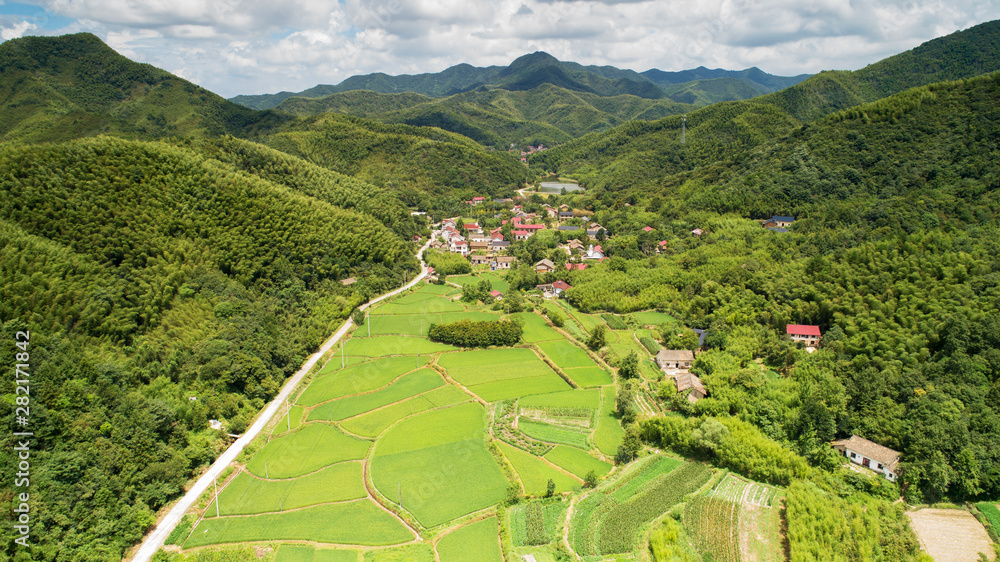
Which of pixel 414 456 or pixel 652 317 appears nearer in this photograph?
pixel 414 456

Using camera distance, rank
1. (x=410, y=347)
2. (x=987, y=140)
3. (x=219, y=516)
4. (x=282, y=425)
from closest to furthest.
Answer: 1. (x=219, y=516)
2. (x=282, y=425)
3. (x=410, y=347)
4. (x=987, y=140)

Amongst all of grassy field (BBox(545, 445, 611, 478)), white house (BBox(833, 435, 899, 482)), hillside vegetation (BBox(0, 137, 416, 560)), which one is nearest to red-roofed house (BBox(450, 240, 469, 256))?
hillside vegetation (BBox(0, 137, 416, 560))

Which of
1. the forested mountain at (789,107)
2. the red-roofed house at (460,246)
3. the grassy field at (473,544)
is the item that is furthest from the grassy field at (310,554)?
the forested mountain at (789,107)

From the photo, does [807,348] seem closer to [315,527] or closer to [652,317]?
[652,317]

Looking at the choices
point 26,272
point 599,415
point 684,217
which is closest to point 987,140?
point 684,217

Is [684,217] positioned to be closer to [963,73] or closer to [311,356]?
[311,356]

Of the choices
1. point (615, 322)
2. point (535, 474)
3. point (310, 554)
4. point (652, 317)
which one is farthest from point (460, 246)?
point (310, 554)

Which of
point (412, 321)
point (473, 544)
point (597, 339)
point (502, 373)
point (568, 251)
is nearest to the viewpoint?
point (473, 544)

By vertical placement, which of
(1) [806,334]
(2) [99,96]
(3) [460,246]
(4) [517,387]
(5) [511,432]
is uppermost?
(2) [99,96]

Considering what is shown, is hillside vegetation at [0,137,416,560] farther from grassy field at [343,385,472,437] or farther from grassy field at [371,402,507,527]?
grassy field at [371,402,507,527]
